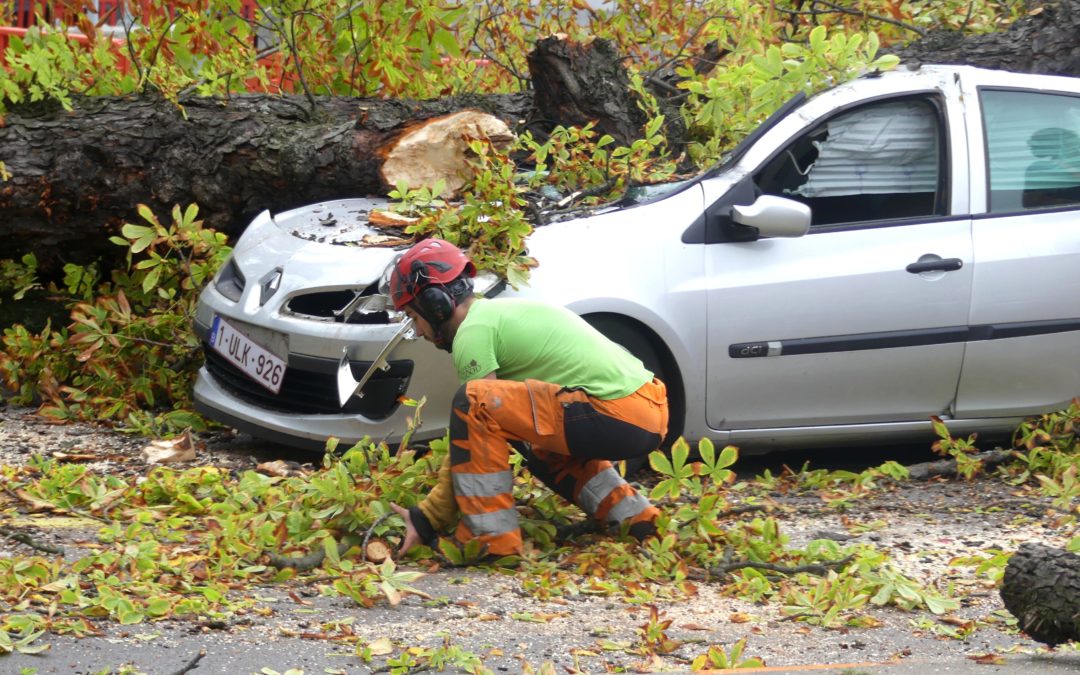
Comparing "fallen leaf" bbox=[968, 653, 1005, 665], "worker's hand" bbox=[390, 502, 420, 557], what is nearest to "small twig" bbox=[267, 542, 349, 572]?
"worker's hand" bbox=[390, 502, 420, 557]

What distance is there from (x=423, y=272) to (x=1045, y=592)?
2.04m

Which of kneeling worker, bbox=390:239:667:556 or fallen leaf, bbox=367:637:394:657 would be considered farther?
kneeling worker, bbox=390:239:667:556

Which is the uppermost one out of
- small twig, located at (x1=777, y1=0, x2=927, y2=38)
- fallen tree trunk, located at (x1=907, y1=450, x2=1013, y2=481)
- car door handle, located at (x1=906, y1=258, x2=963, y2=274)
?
small twig, located at (x1=777, y1=0, x2=927, y2=38)

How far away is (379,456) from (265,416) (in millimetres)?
620

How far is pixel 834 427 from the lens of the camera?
5652 millimetres

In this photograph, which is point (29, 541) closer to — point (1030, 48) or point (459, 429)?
point (459, 429)

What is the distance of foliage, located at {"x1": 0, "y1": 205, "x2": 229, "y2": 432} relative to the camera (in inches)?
251

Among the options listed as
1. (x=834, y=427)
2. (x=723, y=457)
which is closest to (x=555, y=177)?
(x=834, y=427)

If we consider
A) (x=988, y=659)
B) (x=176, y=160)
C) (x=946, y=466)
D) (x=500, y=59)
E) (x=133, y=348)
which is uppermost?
(x=500, y=59)

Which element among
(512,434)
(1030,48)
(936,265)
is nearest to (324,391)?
(512,434)

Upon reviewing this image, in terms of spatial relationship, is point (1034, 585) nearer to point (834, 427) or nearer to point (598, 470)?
point (598, 470)

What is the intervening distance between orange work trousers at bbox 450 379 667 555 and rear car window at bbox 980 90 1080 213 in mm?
2169

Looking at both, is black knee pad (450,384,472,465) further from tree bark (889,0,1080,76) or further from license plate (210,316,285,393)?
tree bark (889,0,1080,76)

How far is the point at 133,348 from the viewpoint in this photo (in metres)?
6.71
